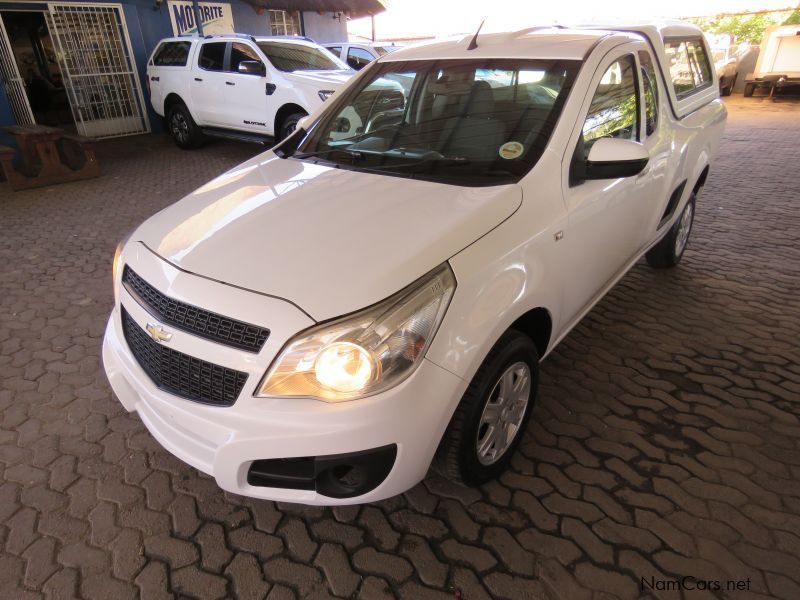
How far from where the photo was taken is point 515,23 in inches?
124

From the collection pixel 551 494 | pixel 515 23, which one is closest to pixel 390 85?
pixel 515 23

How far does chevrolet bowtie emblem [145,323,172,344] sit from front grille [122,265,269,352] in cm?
3

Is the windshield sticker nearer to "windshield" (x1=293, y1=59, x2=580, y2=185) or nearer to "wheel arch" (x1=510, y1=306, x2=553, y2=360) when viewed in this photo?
"windshield" (x1=293, y1=59, x2=580, y2=185)

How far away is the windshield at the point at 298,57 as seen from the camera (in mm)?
7992

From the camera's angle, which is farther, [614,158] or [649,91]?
[649,91]

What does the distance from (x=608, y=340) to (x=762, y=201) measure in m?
4.64

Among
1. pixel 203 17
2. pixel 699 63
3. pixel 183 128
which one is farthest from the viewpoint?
pixel 203 17

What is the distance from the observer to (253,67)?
768 centimetres

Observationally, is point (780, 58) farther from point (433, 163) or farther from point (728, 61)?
point (433, 163)

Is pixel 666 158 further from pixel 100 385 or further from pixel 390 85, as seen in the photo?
pixel 100 385

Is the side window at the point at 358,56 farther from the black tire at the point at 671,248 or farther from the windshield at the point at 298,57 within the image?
the black tire at the point at 671,248

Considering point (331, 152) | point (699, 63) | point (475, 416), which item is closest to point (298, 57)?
point (699, 63)

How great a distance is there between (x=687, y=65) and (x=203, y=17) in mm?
11045

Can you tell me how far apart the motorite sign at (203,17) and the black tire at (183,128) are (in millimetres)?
2576
